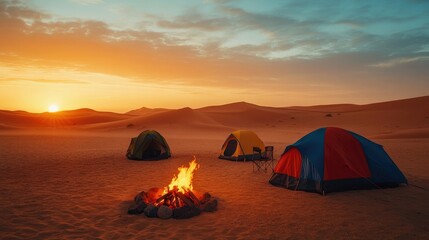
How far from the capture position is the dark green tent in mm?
17953

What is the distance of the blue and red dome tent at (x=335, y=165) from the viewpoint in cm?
1037

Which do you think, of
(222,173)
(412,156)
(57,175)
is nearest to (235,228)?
(222,173)

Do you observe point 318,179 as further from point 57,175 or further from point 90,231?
point 57,175

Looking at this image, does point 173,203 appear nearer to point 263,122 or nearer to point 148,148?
point 148,148

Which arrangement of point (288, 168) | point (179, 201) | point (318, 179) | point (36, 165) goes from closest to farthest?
point (179, 201) → point (318, 179) → point (288, 168) → point (36, 165)

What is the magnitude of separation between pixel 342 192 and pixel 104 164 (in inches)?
471

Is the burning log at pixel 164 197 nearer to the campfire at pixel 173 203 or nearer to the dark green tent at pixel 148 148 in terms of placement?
the campfire at pixel 173 203

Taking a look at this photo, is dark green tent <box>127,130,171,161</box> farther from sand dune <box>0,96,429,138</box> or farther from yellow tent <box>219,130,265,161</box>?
sand dune <box>0,96,429,138</box>

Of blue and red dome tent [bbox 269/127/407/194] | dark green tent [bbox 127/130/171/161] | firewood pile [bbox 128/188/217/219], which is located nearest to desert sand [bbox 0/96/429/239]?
firewood pile [bbox 128/188/217/219]

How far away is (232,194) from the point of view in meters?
10.4

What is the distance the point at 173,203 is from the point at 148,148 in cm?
1054

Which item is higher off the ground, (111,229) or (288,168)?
(288,168)

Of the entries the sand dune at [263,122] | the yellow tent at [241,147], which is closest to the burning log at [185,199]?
the yellow tent at [241,147]

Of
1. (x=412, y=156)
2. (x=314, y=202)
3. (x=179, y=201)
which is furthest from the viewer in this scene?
(x=412, y=156)
